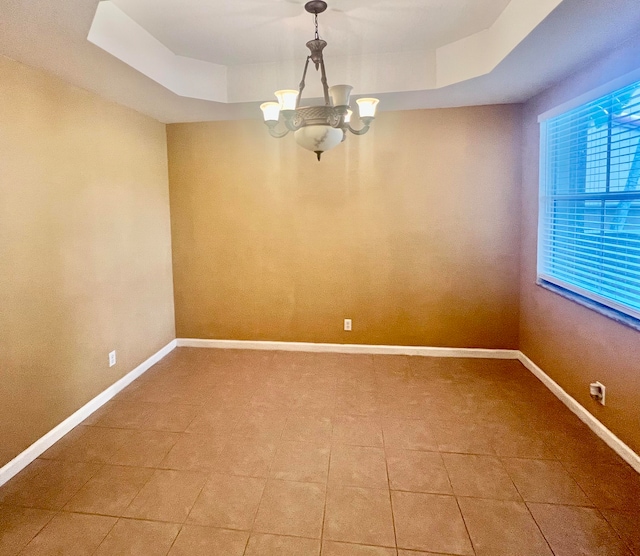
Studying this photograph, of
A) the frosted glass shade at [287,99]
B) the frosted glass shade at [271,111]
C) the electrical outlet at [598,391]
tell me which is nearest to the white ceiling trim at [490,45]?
the frosted glass shade at [287,99]

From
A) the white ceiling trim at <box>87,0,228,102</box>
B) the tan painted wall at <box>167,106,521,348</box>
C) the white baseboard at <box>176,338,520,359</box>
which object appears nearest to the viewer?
the white ceiling trim at <box>87,0,228,102</box>

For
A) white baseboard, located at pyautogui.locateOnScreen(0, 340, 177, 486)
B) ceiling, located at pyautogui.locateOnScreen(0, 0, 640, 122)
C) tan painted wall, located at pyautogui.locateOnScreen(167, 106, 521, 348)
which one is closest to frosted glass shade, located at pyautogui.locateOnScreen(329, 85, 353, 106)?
ceiling, located at pyautogui.locateOnScreen(0, 0, 640, 122)

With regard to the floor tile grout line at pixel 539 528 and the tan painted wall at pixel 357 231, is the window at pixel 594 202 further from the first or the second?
the floor tile grout line at pixel 539 528

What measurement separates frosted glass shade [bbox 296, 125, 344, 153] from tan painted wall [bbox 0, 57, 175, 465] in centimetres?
160

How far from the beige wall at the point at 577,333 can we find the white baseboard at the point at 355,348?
0.30m

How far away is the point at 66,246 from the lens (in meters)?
2.64

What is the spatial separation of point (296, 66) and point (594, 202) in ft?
7.56

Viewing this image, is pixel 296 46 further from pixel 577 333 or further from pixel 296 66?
pixel 577 333

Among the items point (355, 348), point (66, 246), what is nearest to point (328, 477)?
point (355, 348)

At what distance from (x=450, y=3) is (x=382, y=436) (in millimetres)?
2604

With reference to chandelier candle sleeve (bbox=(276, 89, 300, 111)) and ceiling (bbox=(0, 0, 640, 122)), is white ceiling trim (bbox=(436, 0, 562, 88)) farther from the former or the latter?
chandelier candle sleeve (bbox=(276, 89, 300, 111))

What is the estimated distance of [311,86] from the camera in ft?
10.3

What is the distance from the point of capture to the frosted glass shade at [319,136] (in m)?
2.06

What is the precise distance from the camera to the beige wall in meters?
2.23
